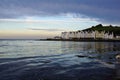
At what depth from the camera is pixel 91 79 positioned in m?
17.2

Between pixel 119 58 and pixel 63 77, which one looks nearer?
pixel 63 77

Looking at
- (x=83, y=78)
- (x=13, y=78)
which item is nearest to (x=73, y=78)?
(x=83, y=78)

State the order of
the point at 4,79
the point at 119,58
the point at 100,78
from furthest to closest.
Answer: the point at 119,58, the point at 100,78, the point at 4,79

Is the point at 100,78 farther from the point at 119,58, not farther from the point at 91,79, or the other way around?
the point at 119,58

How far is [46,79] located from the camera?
671 inches

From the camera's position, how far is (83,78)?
57.7ft

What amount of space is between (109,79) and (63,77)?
3.81 metres

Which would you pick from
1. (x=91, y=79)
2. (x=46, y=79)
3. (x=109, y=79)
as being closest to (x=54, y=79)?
(x=46, y=79)

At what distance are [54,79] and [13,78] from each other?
329cm

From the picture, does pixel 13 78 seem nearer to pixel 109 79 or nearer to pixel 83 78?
pixel 83 78

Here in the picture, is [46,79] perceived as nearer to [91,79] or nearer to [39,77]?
[39,77]

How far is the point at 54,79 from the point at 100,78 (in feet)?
12.7

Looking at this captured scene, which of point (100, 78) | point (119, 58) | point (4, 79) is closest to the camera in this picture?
point (4, 79)

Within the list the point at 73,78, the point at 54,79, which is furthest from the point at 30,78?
the point at 73,78
